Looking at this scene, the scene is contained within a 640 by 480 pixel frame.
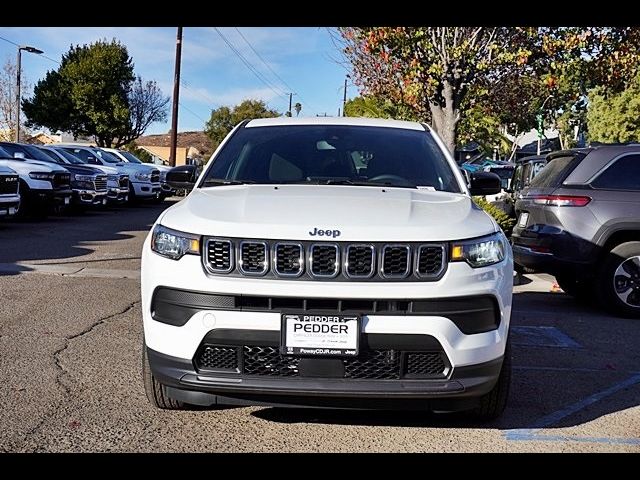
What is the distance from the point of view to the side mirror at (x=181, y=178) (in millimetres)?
5109

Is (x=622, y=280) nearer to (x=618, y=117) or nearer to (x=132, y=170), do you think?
(x=132, y=170)

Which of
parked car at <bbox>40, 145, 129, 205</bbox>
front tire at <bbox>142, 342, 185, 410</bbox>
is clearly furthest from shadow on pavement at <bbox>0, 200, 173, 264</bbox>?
front tire at <bbox>142, 342, 185, 410</bbox>

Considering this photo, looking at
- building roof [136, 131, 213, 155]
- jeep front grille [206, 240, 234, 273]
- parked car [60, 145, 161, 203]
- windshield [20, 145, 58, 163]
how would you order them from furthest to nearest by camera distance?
building roof [136, 131, 213, 155], parked car [60, 145, 161, 203], windshield [20, 145, 58, 163], jeep front grille [206, 240, 234, 273]

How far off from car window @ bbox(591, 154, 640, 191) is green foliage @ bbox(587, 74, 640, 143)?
2221 cm

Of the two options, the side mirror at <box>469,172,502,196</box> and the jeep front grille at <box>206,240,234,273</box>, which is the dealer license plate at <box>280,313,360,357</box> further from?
the side mirror at <box>469,172,502,196</box>

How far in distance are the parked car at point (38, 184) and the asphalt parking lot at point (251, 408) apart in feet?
26.2

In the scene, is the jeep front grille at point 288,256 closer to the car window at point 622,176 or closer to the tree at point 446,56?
the car window at point 622,176

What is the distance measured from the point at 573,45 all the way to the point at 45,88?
3527cm

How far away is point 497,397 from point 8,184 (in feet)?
37.8

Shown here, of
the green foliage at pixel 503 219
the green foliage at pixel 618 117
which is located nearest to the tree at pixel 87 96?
the green foliage at pixel 618 117

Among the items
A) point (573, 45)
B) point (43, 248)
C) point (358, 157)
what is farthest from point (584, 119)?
point (358, 157)

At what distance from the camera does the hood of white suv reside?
3.41 m

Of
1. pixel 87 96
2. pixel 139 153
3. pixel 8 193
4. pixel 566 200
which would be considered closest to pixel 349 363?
pixel 566 200

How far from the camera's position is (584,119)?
3753 cm
